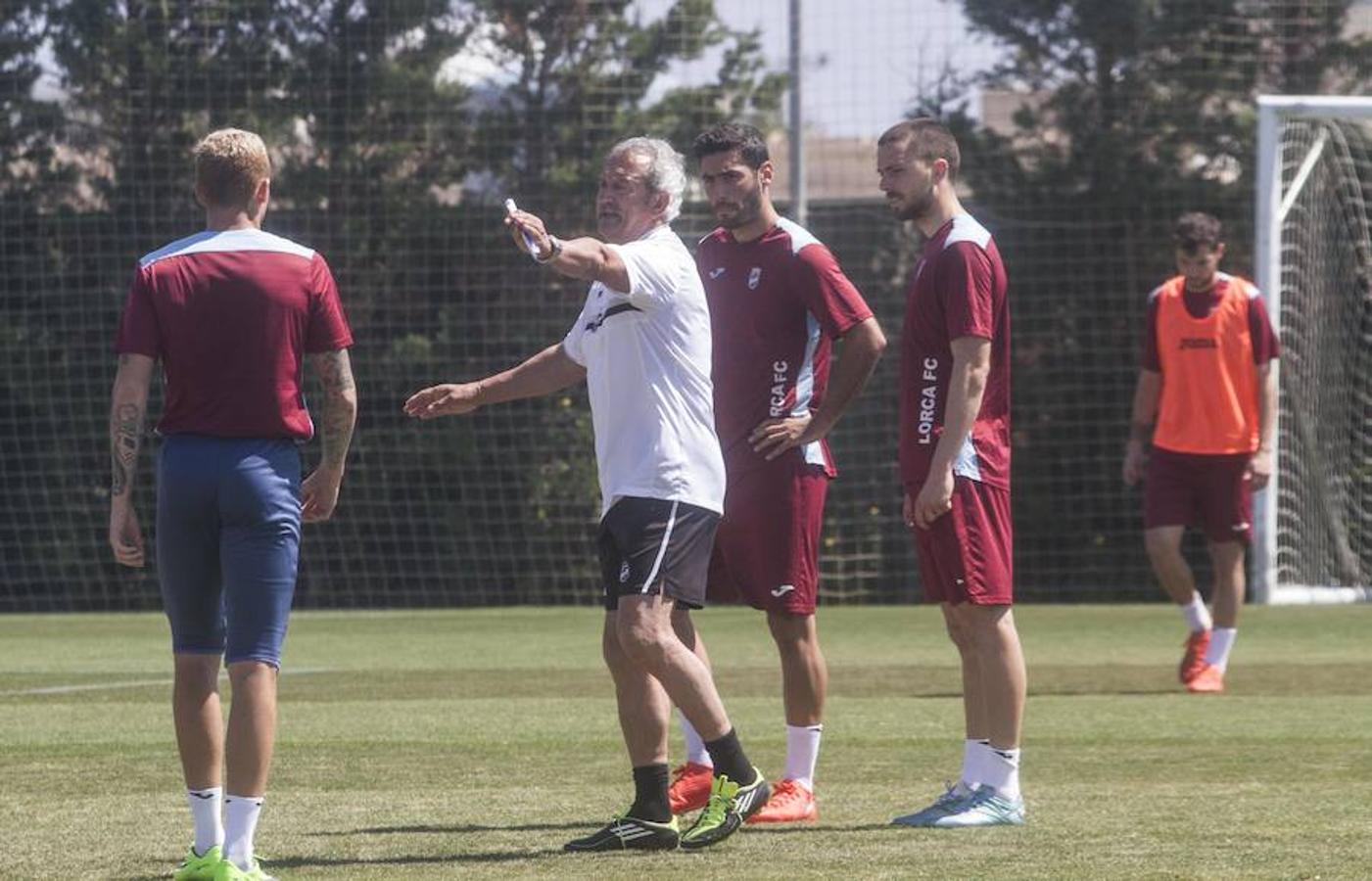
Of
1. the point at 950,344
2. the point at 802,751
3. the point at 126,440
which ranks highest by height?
the point at 950,344

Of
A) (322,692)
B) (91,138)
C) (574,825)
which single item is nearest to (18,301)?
(91,138)

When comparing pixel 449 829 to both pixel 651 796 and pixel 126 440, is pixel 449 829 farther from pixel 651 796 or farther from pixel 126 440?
pixel 126 440

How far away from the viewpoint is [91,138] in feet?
73.2

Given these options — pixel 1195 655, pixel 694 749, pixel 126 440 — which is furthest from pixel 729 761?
pixel 1195 655

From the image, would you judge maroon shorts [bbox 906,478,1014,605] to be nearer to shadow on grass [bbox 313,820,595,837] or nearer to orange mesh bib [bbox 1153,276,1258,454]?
shadow on grass [bbox 313,820,595,837]

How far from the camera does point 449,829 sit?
6938mm

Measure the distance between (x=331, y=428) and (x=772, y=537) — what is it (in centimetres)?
188

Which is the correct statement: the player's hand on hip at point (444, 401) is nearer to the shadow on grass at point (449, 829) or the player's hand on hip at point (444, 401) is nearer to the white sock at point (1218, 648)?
the shadow on grass at point (449, 829)

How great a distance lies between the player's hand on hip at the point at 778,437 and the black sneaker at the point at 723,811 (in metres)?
1.24

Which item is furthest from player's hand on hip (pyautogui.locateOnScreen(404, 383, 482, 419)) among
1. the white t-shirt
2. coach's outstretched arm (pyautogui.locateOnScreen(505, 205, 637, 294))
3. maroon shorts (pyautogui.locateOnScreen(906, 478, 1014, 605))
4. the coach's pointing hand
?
maroon shorts (pyautogui.locateOnScreen(906, 478, 1014, 605))

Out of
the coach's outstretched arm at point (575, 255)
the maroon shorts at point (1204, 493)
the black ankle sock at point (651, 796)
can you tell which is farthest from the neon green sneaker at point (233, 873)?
the maroon shorts at point (1204, 493)

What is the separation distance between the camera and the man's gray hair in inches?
260

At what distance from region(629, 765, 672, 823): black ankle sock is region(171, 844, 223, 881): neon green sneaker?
49.6 inches

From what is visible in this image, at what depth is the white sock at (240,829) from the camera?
581 cm
